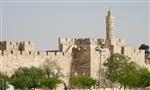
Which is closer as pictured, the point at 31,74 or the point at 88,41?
the point at 31,74

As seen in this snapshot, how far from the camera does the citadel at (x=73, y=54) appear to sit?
1740 inches

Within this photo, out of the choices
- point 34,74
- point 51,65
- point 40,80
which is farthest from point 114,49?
point 40,80

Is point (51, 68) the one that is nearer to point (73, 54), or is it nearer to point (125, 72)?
point (73, 54)

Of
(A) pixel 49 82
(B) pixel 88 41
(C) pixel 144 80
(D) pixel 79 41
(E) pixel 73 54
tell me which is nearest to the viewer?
(A) pixel 49 82

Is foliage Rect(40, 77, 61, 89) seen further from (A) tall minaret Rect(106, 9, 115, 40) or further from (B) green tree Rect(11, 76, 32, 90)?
(A) tall minaret Rect(106, 9, 115, 40)

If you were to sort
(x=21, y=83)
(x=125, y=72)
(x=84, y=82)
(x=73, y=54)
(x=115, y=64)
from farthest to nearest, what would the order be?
(x=73, y=54) → (x=115, y=64) → (x=125, y=72) → (x=84, y=82) → (x=21, y=83)

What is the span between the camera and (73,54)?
49125mm

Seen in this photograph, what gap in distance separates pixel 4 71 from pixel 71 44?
959 centimetres

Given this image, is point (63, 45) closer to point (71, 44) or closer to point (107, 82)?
point (71, 44)

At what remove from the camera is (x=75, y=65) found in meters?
48.7

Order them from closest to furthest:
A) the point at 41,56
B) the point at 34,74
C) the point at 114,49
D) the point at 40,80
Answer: the point at 40,80
the point at 34,74
the point at 41,56
the point at 114,49

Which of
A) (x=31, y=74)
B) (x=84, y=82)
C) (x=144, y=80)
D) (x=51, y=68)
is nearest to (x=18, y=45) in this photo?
(x=51, y=68)

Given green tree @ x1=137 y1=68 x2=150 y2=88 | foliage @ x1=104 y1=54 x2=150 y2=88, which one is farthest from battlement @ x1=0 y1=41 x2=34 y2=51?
green tree @ x1=137 y1=68 x2=150 y2=88

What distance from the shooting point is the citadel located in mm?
44188
